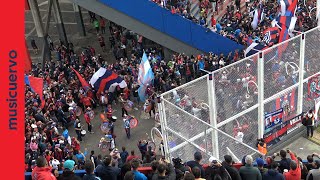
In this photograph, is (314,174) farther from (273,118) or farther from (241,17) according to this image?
(241,17)

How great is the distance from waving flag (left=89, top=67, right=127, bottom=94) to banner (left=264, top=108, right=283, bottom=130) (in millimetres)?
6554

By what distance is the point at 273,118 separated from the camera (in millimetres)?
16875

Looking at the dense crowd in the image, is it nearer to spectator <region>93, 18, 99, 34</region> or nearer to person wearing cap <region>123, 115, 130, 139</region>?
person wearing cap <region>123, 115, 130, 139</region>

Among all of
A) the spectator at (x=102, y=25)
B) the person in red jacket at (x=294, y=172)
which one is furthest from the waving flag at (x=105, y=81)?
the person in red jacket at (x=294, y=172)

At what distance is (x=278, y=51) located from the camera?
15.5 meters

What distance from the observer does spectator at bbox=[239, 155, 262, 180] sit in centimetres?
1001

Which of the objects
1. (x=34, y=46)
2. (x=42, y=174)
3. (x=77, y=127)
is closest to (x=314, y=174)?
(x=42, y=174)

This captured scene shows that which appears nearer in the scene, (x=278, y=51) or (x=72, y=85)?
(x=278, y=51)

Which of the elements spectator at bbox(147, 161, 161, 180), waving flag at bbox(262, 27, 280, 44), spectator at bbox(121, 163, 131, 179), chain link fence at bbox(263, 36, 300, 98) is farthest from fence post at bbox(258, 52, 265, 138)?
spectator at bbox(121, 163, 131, 179)

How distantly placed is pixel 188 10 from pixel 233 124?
452 inches

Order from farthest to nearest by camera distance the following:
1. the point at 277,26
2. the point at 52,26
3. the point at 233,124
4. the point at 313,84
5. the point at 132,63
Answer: the point at 52,26 < the point at 132,63 < the point at 277,26 < the point at 313,84 < the point at 233,124

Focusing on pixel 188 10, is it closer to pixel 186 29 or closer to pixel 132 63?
pixel 186 29

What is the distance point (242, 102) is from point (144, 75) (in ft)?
14.5

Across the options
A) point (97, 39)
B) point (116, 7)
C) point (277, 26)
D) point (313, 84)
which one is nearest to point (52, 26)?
point (97, 39)
